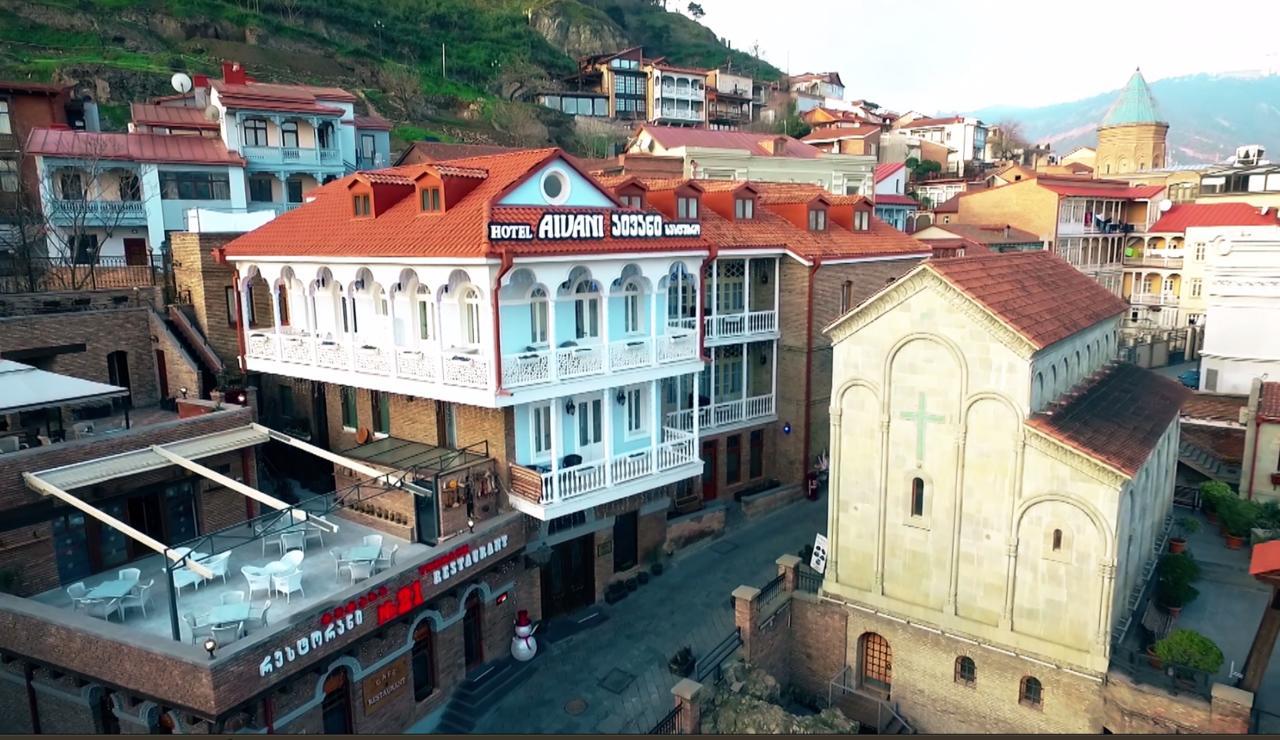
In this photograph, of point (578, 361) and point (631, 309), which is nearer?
point (578, 361)

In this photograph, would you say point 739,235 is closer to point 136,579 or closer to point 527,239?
point 527,239

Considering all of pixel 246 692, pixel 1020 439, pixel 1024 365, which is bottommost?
pixel 246 692

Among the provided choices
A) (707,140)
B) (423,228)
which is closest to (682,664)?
(423,228)

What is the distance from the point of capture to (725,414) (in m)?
26.3

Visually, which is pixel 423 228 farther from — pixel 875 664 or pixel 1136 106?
pixel 1136 106

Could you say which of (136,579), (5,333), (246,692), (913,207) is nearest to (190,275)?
(5,333)

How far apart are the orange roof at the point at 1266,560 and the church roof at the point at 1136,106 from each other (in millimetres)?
78587

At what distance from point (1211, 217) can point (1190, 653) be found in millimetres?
46595

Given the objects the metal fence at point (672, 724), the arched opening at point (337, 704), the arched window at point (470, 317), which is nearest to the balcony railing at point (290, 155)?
the arched window at point (470, 317)

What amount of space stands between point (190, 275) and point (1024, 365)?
78.6 feet

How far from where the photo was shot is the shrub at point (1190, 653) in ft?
52.1

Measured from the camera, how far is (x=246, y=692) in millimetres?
12961

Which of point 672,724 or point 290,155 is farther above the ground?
point 290,155

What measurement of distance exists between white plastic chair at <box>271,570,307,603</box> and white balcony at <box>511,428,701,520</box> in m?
5.07
